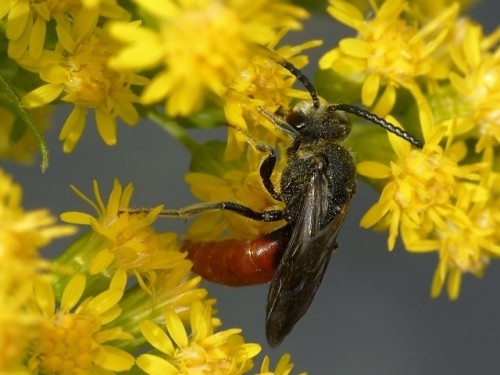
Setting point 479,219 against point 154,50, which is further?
point 479,219

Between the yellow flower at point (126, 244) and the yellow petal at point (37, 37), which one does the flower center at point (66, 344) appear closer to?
the yellow flower at point (126, 244)

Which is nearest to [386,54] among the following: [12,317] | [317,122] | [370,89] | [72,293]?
[370,89]

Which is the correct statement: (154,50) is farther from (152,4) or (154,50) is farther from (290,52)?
(290,52)

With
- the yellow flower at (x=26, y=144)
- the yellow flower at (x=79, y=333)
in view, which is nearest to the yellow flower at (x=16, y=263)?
the yellow flower at (x=79, y=333)

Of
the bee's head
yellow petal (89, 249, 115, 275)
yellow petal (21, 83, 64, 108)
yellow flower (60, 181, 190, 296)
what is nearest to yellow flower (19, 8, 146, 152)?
yellow petal (21, 83, 64, 108)

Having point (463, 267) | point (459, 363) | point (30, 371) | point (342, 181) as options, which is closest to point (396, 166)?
point (342, 181)

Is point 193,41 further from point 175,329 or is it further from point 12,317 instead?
point 175,329

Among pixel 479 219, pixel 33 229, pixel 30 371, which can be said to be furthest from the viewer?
pixel 479 219
